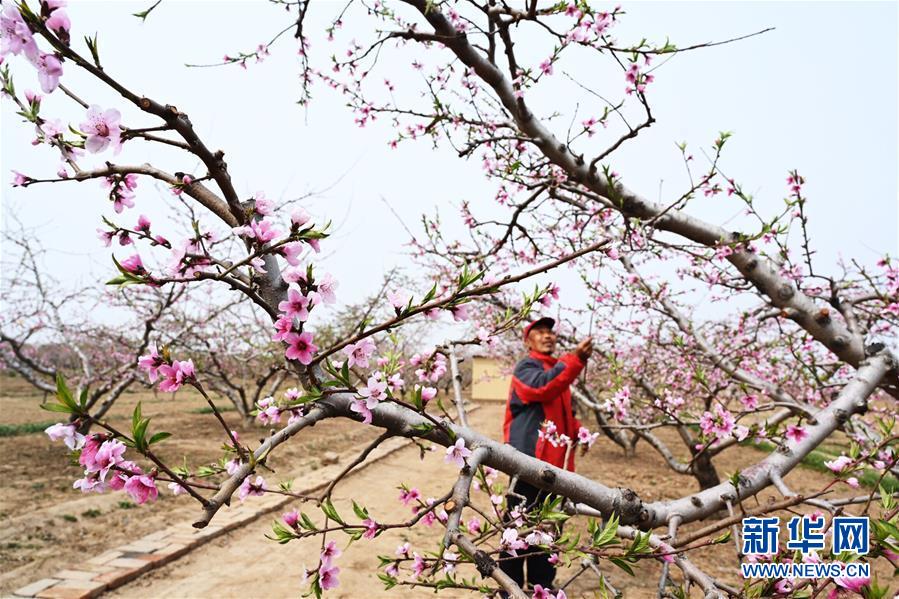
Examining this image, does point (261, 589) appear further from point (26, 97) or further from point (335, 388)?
point (26, 97)

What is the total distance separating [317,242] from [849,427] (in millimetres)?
4606

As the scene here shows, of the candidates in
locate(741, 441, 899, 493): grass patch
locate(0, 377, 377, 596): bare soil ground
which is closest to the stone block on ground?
locate(0, 377, 377, 596): bare soil ground

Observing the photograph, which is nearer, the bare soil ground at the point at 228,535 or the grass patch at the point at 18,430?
the bare soil ground at the point at 228,535

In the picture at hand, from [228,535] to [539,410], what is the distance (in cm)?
382

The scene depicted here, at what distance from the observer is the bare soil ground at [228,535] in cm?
397

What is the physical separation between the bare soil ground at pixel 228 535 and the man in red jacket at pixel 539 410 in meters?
1.10

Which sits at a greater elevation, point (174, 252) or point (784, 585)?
point (174, 252)

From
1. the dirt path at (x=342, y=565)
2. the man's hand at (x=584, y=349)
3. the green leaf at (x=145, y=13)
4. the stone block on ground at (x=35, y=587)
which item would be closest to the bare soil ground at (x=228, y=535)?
the dirt path at (x=342, y=565)

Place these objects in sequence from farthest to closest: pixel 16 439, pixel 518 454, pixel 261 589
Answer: pixel 16 439, pixel 261 589, pixel 518 454

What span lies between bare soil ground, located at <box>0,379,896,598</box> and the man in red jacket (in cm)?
110

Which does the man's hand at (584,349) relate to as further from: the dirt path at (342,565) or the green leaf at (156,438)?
the green leaf at (156,438)

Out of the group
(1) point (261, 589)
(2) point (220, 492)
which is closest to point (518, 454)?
(2) point (220, 492)

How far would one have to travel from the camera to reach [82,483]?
0.98 meters

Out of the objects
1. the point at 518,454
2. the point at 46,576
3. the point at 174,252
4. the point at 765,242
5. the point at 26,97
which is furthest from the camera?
the point at 765,242
